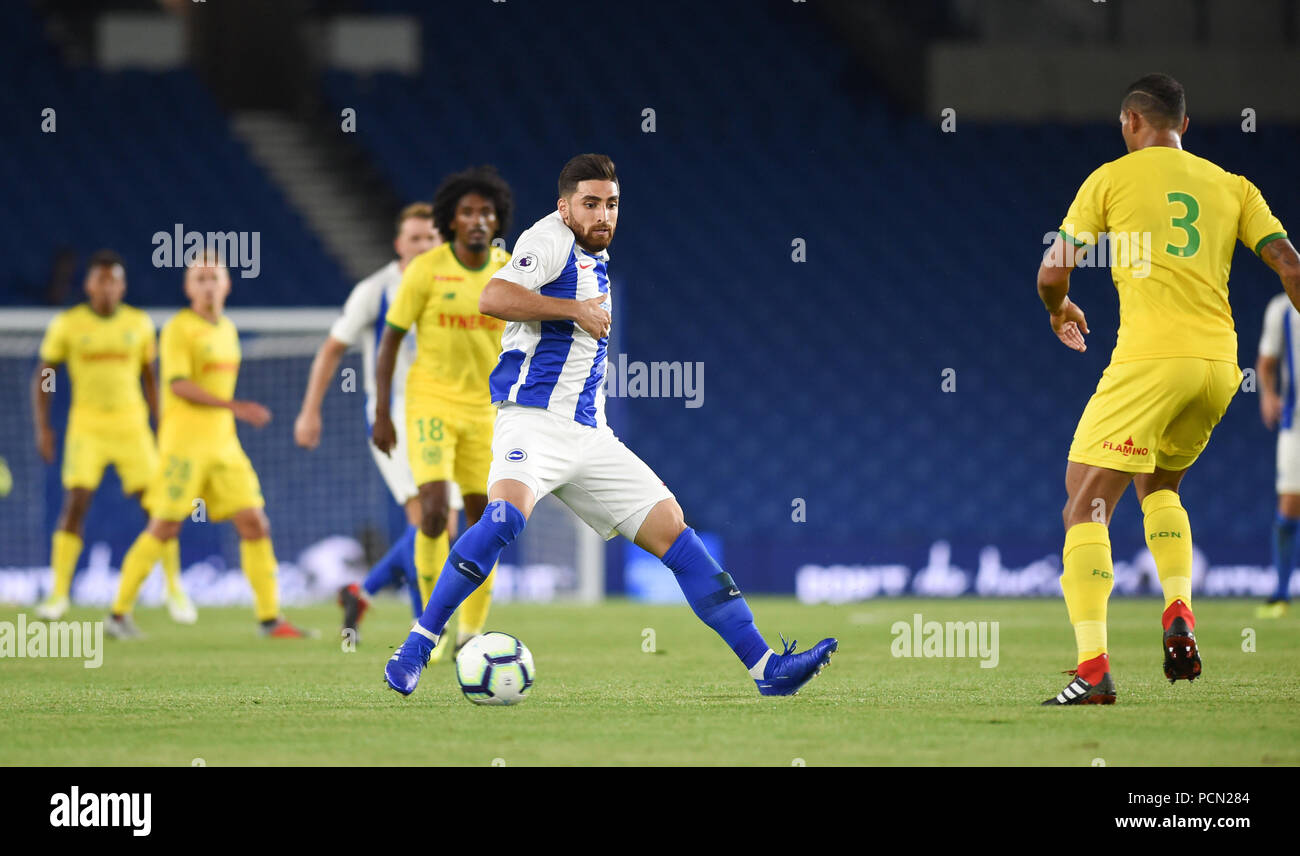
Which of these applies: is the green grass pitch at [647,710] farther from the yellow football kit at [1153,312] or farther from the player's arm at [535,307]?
the player's arm at [535,307]

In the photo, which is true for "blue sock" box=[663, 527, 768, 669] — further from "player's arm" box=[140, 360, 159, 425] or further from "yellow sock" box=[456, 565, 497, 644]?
"player's arm" box=[140, 360, 159, 425]

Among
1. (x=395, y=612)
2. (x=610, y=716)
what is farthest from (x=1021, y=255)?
(x=610, y=716)

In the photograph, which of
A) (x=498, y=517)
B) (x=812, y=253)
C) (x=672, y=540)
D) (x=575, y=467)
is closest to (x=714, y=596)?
(x=672, y=540)

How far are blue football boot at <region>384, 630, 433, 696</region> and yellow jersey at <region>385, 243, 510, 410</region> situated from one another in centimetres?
225

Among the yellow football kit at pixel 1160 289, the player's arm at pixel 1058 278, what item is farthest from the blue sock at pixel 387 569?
the yellow football kit at pixel 1160 289

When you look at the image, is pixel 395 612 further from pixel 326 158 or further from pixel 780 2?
pixel 780 2

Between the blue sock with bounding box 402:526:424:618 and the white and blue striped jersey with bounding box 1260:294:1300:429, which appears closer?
the blue sock with bounding box 402:526:424:618

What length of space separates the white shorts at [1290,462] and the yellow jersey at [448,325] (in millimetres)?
6456

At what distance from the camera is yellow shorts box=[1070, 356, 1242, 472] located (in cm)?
575

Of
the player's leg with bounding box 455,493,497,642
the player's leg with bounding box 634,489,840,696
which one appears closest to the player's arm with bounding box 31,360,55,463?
the player's leg with bounding box 455,493,497,642

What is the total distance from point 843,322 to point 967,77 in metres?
3.39

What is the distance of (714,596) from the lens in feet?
19.2
